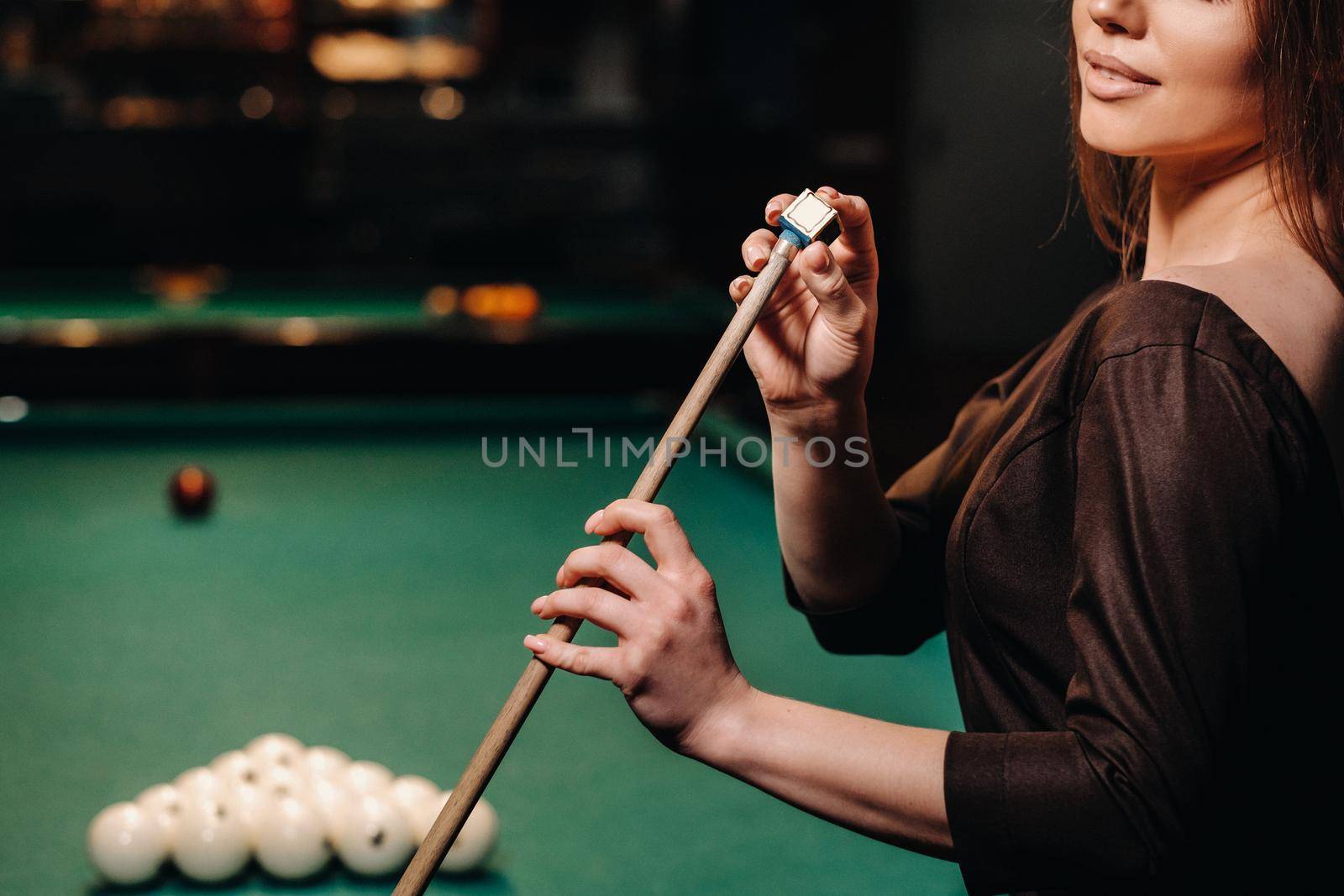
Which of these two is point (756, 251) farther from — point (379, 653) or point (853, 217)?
point (379, 653)

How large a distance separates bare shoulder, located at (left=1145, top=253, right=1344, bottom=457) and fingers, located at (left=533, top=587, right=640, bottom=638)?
0.40 m

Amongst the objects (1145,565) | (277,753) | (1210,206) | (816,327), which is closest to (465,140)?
(277,753)

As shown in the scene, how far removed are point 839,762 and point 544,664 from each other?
20cm

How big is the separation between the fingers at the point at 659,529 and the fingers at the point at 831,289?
0.67 ft

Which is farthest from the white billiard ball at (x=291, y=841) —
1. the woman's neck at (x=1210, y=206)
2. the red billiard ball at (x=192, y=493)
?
the red billiard ball at (x=192, y=493)

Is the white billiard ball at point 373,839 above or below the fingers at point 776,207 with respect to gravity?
below

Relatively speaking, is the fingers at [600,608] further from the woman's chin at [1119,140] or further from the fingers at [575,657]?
the woman's chin at [1119,140]

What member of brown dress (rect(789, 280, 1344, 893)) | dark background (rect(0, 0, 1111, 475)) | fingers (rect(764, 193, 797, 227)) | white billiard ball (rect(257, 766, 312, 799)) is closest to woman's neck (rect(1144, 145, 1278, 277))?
brown dress (rect(789, 280, 1344, 893))

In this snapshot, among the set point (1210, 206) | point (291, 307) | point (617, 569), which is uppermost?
point (1210, 206)

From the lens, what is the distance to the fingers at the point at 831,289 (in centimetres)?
93

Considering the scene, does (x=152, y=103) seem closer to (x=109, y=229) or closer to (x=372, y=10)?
(x=109, y=229)

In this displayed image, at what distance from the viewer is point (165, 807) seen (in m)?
1.44

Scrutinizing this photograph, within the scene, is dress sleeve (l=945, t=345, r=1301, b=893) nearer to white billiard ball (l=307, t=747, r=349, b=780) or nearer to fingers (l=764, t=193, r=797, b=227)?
fingers (l=764, t=193, r=797, b=227)

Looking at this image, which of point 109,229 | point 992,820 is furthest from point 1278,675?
point 109,229
